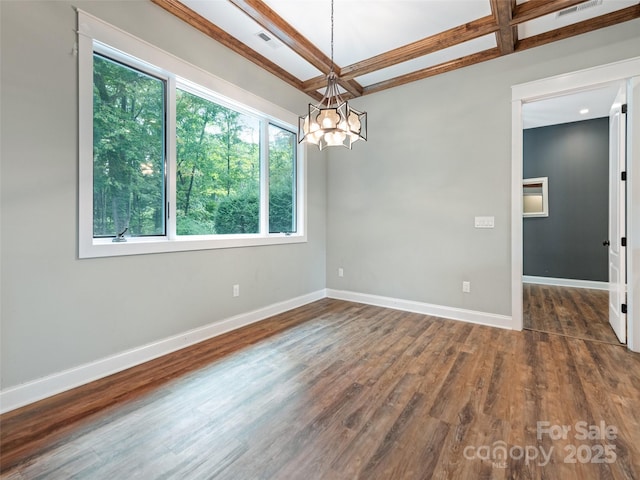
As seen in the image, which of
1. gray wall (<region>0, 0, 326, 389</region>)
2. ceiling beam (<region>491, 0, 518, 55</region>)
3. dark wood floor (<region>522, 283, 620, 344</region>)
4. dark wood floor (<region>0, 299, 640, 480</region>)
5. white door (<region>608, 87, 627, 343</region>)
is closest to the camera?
dark wood floor (<region>0, 299, 640, 480</region>)

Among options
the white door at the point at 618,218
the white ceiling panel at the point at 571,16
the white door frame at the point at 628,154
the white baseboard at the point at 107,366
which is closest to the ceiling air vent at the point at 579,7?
the white ceiling panel at the point at 571,16

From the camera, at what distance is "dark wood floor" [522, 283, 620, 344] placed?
320cm

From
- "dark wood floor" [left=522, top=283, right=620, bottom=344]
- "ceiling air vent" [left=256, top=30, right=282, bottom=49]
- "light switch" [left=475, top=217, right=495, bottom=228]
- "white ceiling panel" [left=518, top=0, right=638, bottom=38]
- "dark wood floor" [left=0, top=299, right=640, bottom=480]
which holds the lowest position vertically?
"dark wood floor" [left=0, top=299, right=640, bottom=480]

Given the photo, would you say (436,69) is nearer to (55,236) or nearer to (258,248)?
(258,248)

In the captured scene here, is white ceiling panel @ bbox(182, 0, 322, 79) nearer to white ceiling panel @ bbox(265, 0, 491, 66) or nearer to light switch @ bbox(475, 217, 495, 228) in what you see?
white ceiling panel @ bbox(265, 0, 491, 66)

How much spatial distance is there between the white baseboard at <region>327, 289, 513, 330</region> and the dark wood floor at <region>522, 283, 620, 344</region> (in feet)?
1.21

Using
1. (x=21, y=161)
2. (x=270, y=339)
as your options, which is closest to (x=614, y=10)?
(x=270, y=339)

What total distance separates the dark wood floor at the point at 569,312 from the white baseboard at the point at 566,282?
0.55 ft

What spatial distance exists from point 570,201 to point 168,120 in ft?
22.0

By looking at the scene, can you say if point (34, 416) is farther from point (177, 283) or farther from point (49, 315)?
point (177, 283)

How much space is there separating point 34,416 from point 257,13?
3.42 metres

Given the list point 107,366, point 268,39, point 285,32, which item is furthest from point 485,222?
point 107,366

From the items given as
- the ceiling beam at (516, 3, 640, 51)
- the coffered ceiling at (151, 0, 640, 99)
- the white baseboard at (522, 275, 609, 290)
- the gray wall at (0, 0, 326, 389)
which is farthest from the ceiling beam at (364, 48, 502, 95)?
the white baseboard at (522, 275, 609, 290)

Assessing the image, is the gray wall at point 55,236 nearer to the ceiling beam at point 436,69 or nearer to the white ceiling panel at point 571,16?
the ceiling beam at point 436,69
